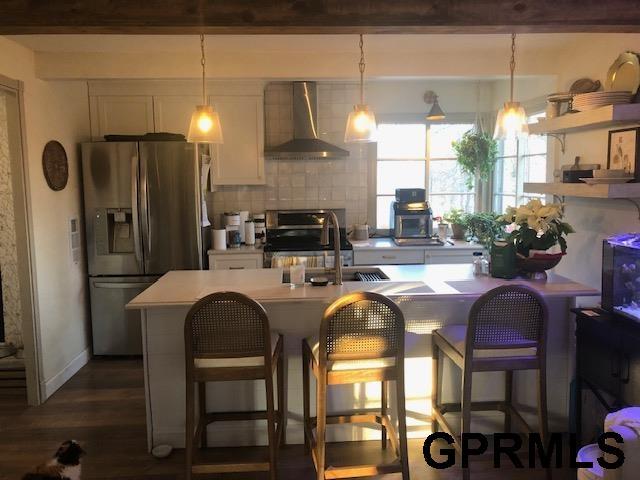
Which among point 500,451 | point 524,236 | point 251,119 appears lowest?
point 500,451

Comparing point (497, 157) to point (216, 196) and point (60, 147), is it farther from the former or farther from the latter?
point (60, 147)

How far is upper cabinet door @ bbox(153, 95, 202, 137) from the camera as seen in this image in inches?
187

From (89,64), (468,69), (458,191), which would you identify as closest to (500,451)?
(468,69)

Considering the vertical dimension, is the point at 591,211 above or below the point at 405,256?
above

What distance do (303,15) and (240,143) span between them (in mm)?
2529

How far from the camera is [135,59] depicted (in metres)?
3.83

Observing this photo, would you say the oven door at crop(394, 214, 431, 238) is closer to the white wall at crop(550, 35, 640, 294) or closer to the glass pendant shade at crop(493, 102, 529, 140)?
the white wall at crop(550, 35, 640, 294)

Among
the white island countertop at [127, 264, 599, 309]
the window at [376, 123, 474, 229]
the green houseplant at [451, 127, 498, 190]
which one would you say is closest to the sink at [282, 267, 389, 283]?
the white island countertop at [127, 264, 599, 309]

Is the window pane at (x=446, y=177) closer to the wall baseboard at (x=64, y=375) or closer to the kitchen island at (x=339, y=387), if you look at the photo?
the kitchen island at (x=339, y=387)

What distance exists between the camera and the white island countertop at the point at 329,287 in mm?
2814

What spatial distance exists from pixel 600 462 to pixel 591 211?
6.29 feet

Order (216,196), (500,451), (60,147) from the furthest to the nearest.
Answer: (216,196), (60,147), (500,451)

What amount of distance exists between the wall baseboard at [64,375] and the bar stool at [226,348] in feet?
5.91

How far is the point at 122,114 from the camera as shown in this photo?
4758 mm
